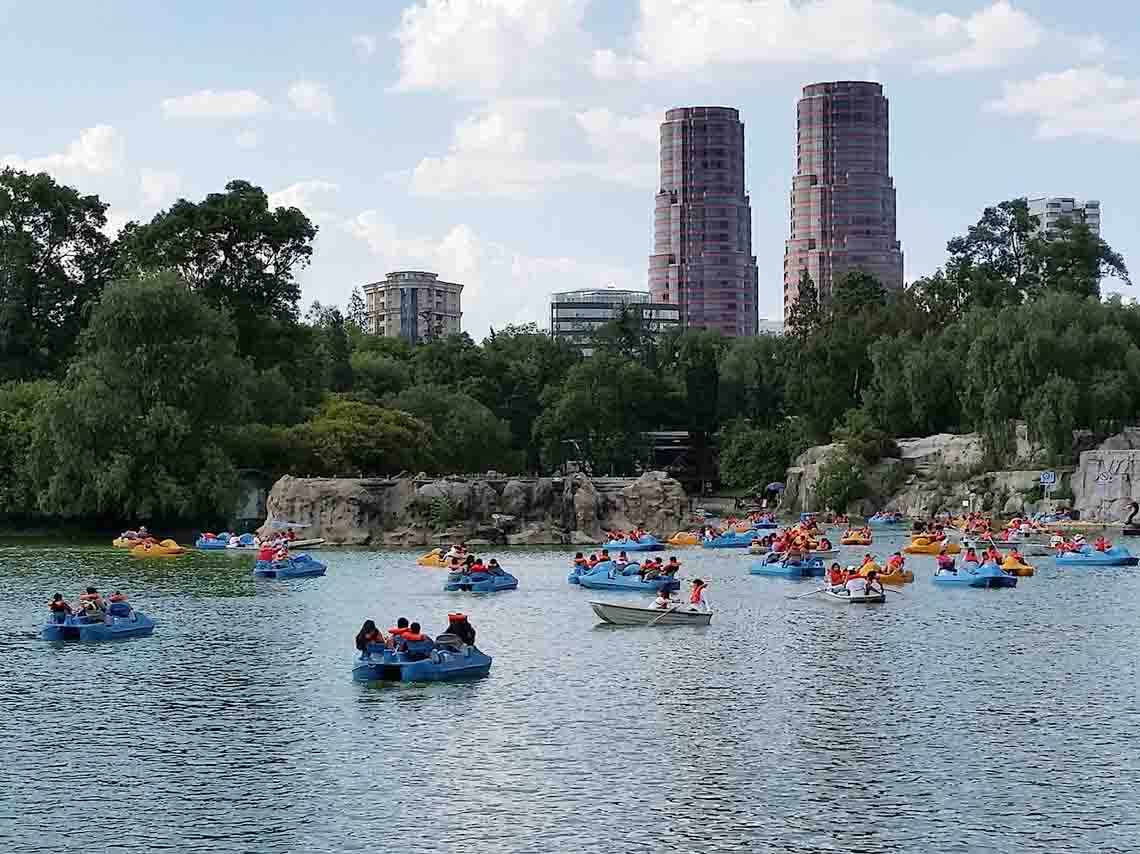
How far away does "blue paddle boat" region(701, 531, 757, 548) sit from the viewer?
79.1 meters

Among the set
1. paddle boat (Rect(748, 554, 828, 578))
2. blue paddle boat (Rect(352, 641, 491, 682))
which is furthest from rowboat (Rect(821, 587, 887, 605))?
blue paddle boat (Rect(352, 641, 491, 682))

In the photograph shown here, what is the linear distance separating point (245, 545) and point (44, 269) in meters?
31.2

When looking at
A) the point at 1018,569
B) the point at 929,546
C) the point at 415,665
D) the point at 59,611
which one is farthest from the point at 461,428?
the point at 415,665

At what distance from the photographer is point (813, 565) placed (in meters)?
63.5

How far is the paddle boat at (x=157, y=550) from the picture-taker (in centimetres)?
7081

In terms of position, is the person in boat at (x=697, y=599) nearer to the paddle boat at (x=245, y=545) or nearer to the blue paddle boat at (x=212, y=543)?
the paddle boat at (x=245, y=545)

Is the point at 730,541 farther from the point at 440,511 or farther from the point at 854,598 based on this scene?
the point at 854,598

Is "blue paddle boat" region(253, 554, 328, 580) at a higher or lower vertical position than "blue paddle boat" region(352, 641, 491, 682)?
higher

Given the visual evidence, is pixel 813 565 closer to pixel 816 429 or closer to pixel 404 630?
pixel 404 630

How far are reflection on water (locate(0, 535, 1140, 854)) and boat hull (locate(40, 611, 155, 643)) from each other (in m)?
0.77

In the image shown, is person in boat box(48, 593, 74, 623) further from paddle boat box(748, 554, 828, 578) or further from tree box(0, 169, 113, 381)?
tree box(0, 169, 113, 381)

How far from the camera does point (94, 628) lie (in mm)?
42438

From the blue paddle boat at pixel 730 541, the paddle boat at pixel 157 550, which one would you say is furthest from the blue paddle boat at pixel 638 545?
the paddle boat at pixel 157 550

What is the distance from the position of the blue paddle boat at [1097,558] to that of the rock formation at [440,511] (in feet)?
69.8
